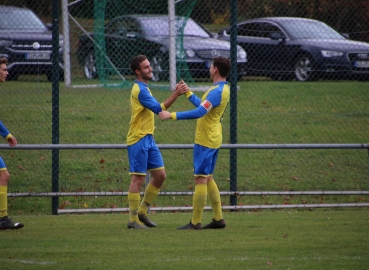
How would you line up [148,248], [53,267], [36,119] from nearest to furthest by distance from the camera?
[53,267]
[148,248]
[36,119]

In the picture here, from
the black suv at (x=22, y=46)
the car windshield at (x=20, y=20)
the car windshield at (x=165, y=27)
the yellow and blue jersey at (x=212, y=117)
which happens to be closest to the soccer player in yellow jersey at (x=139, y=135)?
the yellow and blue jersey at (x=212, y=117)

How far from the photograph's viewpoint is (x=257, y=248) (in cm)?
696

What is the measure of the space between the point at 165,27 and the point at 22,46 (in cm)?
232

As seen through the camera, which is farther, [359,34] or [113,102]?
[113,102]

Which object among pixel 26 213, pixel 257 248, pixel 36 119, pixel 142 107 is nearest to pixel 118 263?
pixel 257 248

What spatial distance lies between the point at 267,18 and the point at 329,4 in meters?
1.00

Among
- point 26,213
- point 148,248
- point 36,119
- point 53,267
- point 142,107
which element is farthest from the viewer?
point 36,119

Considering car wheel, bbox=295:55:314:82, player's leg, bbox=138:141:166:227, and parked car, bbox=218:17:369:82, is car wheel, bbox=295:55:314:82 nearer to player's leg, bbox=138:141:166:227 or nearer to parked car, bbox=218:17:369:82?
parked car, bbox=218:17:369:82

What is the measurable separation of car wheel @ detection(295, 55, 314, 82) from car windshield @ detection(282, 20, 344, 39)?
18.1 inches

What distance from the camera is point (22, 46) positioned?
10.4 meters

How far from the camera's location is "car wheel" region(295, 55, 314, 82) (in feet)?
36.1

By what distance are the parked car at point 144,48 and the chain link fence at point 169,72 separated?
0.02m

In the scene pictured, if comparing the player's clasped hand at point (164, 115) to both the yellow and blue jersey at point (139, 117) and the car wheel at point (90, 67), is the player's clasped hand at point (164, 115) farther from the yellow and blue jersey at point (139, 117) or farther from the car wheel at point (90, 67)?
the car wheel at point (90, 67)

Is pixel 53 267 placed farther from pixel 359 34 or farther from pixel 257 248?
pixel 359 34
